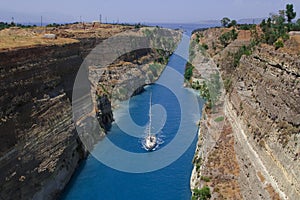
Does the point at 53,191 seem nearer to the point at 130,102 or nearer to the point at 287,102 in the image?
the point at 287,102

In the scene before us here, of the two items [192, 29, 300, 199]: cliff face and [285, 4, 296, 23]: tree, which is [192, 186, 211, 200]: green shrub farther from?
[285, 4, 296, 23]: tree

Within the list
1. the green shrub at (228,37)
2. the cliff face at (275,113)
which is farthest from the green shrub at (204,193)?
the green shrub at (228,37)

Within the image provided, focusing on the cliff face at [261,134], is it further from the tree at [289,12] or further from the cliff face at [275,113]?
the tree at [289,12]

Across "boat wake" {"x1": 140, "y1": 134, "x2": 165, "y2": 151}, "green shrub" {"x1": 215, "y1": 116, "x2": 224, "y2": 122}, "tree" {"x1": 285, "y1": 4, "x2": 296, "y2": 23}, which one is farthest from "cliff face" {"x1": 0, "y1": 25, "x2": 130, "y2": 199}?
"tree" {"x1": 285, "y1": 4, "x2": 296, "y2": 23}

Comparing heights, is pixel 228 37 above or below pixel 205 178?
above

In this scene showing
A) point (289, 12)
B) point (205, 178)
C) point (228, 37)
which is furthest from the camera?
point (228, 37)

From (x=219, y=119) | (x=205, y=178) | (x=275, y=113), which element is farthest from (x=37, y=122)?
(x=219, y=119)

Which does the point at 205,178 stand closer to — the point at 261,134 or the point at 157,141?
the point at 261,134
